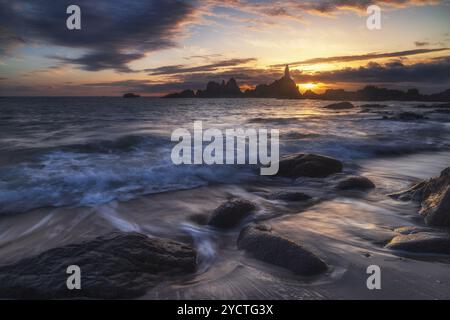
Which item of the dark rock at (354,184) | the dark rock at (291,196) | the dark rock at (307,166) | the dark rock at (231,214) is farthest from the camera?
the dark rock at (307,166)

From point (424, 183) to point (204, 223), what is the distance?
13.9 feet

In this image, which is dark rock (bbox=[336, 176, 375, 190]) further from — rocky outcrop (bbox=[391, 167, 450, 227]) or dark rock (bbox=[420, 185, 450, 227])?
dark rock (bbox=[420, 185, 450, 227])

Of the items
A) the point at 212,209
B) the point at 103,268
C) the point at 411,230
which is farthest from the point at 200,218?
the point at 411,230

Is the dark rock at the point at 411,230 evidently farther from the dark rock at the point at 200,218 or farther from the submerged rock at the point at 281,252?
the dark rock at the point at 200,218

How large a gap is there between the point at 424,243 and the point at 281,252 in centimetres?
178

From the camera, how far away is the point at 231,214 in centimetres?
556

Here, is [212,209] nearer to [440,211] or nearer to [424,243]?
[424,243]

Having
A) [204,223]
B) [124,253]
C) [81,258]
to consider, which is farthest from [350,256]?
[81,258]

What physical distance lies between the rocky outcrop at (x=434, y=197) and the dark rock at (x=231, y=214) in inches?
107

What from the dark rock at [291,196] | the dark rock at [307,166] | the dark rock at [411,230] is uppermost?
the dark rock at [307,166]

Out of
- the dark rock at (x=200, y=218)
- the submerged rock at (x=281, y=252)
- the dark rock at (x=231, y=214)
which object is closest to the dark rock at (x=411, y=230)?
the submerged rock at (x=281, y=252)

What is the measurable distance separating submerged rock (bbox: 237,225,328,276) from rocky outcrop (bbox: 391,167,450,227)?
226cm

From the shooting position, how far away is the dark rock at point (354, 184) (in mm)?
7496

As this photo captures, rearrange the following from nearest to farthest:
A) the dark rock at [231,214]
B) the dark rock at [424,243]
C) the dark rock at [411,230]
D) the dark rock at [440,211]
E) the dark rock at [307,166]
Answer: the dark rock at [424,243] < the dark rock at [411,230] < the dark rock at [440,211] < the dark rock at [231,214] < the dark rock at [307,166]
